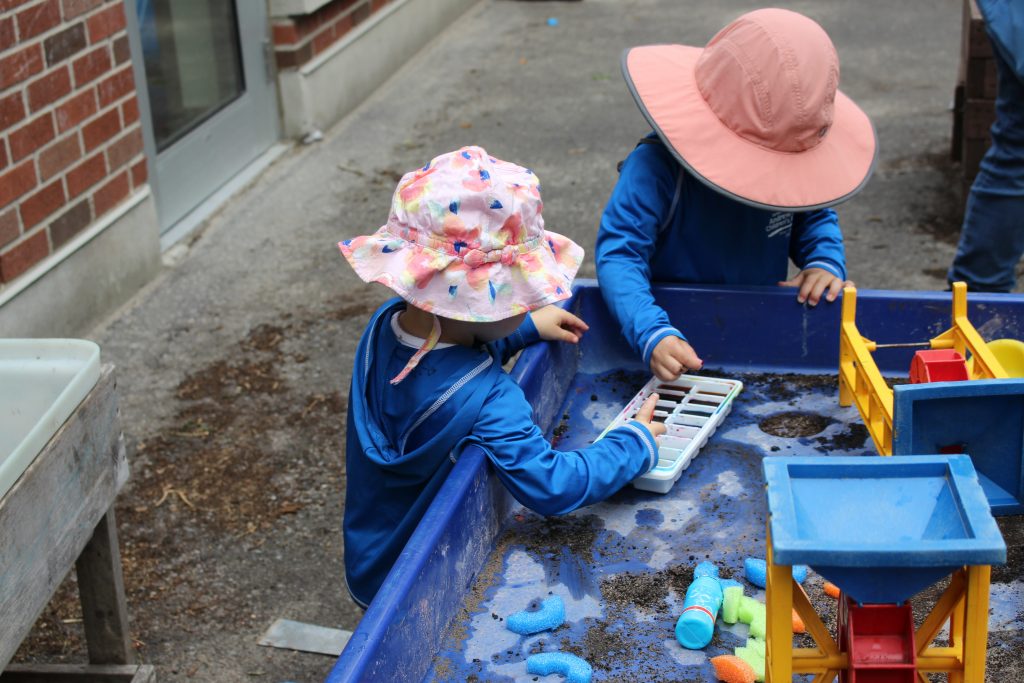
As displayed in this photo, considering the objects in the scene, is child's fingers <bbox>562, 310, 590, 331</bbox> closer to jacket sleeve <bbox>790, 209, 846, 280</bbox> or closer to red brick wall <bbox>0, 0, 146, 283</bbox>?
jacket sleeve <bbox>790, 209, 846, 280</bbox>

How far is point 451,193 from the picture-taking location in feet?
5.57

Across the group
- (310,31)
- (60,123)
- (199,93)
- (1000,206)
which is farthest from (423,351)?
(310,31)

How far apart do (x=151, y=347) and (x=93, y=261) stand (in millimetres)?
361

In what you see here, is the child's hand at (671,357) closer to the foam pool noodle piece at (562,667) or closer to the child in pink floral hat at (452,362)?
the child in pink floral hat at (452,362)

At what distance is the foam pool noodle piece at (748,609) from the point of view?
1.71 metres

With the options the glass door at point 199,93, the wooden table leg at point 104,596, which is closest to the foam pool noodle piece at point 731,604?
the wooden table leg at point 104,596

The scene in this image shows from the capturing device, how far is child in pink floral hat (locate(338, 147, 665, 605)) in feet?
5.60

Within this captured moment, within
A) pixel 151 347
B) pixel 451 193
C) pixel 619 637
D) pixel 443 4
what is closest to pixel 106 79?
pixel 151 347

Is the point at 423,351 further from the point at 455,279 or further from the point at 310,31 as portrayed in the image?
the point at 310,31

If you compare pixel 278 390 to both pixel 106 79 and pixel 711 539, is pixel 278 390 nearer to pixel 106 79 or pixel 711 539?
pixel 106 79

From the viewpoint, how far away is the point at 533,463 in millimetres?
1801

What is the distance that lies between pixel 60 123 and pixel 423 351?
8.05ft

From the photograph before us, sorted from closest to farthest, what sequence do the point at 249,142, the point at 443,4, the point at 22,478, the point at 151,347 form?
the point at 22,478 < the point at 151,347 < the point at 249,142 < the point at 443,4

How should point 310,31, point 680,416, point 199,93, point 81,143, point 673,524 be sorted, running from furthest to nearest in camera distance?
point 310,31 < point 199,93 < point 81,143 < point 680,416 < point 673,524
